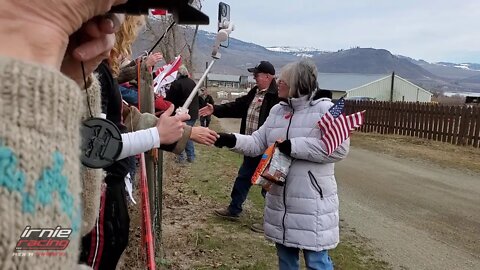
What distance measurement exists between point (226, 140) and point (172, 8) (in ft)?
9.27

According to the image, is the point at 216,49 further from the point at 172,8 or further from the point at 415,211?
the point at 415,211

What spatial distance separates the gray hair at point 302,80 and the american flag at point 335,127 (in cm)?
26

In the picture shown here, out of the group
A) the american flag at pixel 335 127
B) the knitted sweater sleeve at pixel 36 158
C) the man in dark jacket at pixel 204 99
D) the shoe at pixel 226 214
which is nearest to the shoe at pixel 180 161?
the man in dark jacket at pixel 204 99

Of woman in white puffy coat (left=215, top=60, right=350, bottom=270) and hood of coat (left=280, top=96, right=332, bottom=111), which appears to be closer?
woman in white puffy coat (left=215, top=60, right=350, bottom=270)

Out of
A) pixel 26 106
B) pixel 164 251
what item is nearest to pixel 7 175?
pixel 26 106

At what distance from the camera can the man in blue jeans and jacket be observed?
5844 mm

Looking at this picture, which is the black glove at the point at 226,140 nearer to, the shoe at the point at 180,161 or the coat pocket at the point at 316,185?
the coat pocket at the point at 316,185

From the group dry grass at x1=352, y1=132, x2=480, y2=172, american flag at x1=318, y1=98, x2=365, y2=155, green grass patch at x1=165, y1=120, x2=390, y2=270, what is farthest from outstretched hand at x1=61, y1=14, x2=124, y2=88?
dry grass at x1=352, y1=132, x2=480, y2=172

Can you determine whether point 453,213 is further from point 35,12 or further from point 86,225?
point 35,12

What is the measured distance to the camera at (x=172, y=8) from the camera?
1.01m

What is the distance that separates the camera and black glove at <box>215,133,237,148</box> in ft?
8.61

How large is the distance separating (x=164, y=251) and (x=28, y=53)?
14.8ft

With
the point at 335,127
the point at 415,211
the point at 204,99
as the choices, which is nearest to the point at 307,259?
the point at 335,127

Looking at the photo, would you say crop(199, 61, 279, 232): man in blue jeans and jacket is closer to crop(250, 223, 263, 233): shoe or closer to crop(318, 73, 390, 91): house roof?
crop(250, 223, 263, 233): shoe
